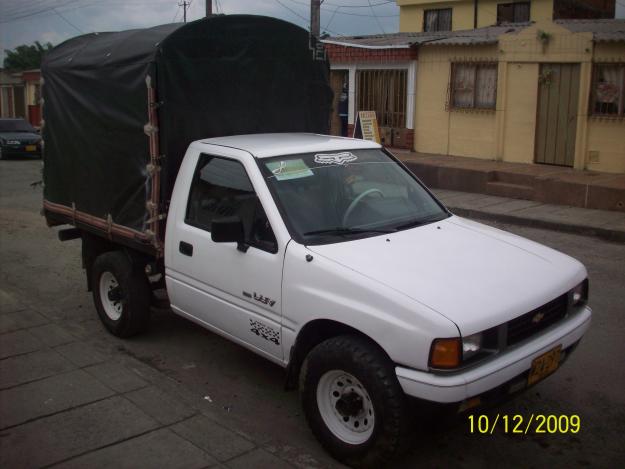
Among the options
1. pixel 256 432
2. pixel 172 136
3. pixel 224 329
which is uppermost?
pixel 172 136

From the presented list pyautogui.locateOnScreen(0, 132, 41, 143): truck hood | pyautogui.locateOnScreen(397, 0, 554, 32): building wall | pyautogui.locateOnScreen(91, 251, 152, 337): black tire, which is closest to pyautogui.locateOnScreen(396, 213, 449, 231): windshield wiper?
pyautogui.locateOnScreen(91, 251, 152, 337): black tire

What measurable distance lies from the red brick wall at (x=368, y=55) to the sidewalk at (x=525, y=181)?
9.34 feet

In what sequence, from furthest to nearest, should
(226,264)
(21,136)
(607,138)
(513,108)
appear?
(21,136), (513,108), (607,138), (226,264)

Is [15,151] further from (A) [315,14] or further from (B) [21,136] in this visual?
(A) [315,14]

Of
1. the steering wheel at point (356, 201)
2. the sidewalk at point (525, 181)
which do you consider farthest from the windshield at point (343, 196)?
the sidewalk at point (525, 181)

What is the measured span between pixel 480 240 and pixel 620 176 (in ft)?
33.0

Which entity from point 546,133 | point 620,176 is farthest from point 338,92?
point 620,176

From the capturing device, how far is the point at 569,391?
4867 mm

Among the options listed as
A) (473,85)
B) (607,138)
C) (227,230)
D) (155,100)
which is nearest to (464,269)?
(227,230)

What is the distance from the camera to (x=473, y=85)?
16.2 m

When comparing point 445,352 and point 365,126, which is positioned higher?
point 365,126

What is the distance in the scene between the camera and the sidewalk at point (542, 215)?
10406 millimetres

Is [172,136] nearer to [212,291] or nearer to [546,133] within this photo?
[212,291]

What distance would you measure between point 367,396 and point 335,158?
1.86m
